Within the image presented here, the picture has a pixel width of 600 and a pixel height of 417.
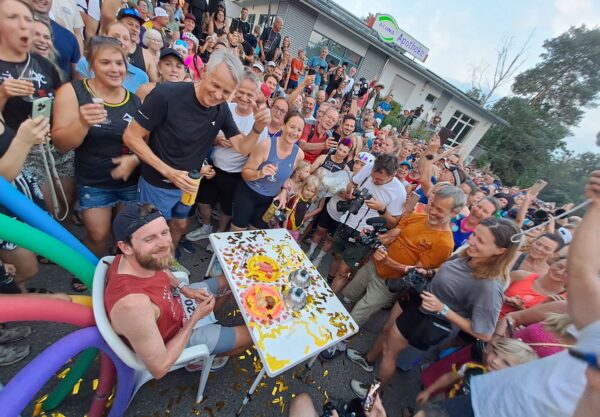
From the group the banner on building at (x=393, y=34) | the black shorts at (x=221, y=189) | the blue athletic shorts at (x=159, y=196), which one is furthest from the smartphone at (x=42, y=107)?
the banner on building at (x=393, y=34)

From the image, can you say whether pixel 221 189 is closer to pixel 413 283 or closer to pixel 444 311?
pixel 413 283

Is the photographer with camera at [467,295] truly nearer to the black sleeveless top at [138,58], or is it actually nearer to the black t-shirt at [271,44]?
the black sleeveless top at [138,58]

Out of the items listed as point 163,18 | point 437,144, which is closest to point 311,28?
point 163,18

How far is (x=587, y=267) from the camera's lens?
1170 millimetres

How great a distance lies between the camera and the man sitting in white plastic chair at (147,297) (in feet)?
4.21

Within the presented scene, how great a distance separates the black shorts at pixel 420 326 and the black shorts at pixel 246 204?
1.92 meters

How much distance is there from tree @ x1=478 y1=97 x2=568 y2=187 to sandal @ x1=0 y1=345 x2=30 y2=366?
85.1 ft

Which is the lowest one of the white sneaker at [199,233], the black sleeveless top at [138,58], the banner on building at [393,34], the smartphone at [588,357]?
the white sneaker at [199,233]

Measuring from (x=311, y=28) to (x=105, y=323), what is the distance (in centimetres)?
1545

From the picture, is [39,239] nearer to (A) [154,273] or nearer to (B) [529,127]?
(A) [154,273]

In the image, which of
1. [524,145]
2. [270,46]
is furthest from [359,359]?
[524,145]

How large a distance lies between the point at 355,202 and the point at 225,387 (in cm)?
221

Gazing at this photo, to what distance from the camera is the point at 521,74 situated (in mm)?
24438

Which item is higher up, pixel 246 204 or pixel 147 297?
pixel 147 297
